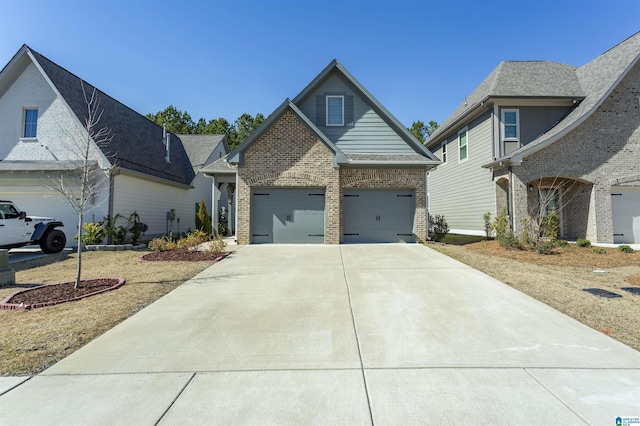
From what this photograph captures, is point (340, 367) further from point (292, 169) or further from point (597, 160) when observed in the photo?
point (597, 160)

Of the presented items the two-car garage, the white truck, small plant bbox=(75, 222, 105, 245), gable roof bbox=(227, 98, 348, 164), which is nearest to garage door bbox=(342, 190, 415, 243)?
the two-car garage

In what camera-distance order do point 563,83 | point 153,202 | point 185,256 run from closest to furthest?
point 185,256 < point 563,83 < point 153,202

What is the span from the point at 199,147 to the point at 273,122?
43.2ft

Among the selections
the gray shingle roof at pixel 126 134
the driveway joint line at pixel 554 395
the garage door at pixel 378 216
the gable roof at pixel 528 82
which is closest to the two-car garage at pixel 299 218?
the garage door at pixel 378 216

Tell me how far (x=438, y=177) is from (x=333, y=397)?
19.4 metres

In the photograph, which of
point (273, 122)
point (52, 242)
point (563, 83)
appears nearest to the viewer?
point (52, 242)

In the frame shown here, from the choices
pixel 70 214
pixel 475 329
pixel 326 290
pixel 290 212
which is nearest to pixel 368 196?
pixel 290 212

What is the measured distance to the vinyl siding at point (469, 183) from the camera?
1441cm

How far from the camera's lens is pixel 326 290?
587 centimetres

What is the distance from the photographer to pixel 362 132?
13.4m

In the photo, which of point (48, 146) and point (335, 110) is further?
point (335, 110)

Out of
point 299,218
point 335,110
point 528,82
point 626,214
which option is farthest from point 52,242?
point 626,214

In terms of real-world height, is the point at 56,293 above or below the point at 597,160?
below

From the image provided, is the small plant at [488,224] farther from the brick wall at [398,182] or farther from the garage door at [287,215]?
the garage door at [287,215]
